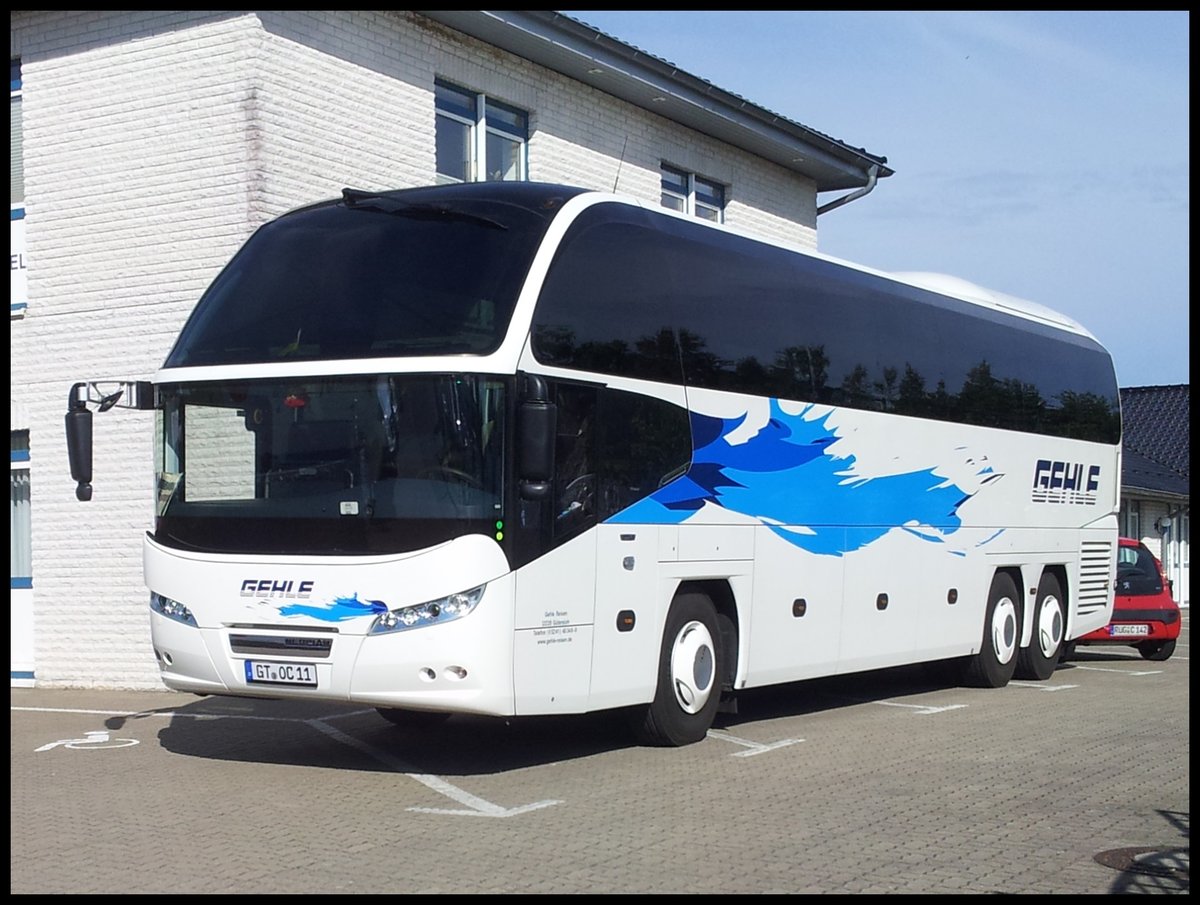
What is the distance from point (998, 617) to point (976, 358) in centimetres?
268

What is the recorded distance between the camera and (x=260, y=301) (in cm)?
1074

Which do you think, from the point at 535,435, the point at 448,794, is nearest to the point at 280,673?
the point at 448,794

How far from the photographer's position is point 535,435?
9531 mm

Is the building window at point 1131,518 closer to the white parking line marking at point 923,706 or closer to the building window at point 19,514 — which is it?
the white parking line marking at point 923,706

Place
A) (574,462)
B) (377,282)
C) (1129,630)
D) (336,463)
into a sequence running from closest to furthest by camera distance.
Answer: (336,463) < (377,282) < (574,462) < (1129,630)

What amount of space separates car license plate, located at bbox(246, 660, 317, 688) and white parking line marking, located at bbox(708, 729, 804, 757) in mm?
3126

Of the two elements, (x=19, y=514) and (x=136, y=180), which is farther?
(x=19, y=514)

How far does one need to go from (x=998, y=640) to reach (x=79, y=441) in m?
9.74

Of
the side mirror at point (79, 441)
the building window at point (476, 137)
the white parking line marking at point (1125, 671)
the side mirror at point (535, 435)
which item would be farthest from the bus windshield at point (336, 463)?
the white parking line marking at point (1125, 671)

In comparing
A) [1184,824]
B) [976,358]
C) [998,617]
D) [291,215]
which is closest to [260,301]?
[291,215]

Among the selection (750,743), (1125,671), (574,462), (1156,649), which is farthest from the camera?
(1156,649)

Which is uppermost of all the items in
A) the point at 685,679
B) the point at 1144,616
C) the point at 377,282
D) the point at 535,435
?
the point at 377,282

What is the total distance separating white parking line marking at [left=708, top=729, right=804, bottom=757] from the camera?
11.5 metres

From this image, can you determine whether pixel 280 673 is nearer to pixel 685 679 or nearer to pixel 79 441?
pixel 79 441
